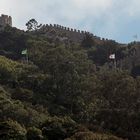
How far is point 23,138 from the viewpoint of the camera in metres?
37.0

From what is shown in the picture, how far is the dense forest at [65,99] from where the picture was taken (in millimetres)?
38969

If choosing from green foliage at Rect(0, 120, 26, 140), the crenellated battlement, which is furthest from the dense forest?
the crenellated battlement

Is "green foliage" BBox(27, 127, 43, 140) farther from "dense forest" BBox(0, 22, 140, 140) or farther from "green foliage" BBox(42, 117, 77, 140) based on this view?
"green foliage" BBox(42, 117, 77, 140)

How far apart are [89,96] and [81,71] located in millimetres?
5926

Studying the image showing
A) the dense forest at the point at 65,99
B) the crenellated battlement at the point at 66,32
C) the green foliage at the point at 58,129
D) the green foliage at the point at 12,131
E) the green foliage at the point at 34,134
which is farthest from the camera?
the crenellated battlement at the point at 66,32

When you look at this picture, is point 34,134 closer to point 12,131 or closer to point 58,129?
point 12,131

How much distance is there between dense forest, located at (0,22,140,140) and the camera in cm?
3897

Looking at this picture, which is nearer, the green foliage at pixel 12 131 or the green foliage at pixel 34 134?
the green foliage at pixel 12 131

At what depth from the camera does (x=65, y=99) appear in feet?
171

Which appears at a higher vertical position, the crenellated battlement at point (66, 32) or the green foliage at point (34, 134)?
the crenellated battlement at point (66, 32)

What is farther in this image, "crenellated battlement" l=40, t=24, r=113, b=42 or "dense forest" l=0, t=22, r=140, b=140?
"crenellated battlement" l=40, t=24, r=113, b=42

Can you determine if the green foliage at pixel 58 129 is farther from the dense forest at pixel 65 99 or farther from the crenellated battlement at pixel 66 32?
the crenellated battlement at pixel 66 32

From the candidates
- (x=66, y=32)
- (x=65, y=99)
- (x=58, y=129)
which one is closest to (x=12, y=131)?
(x=58, y=129)

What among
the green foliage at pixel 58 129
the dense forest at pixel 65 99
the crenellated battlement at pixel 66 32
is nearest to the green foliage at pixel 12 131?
the dense forest at pixel 65 99
